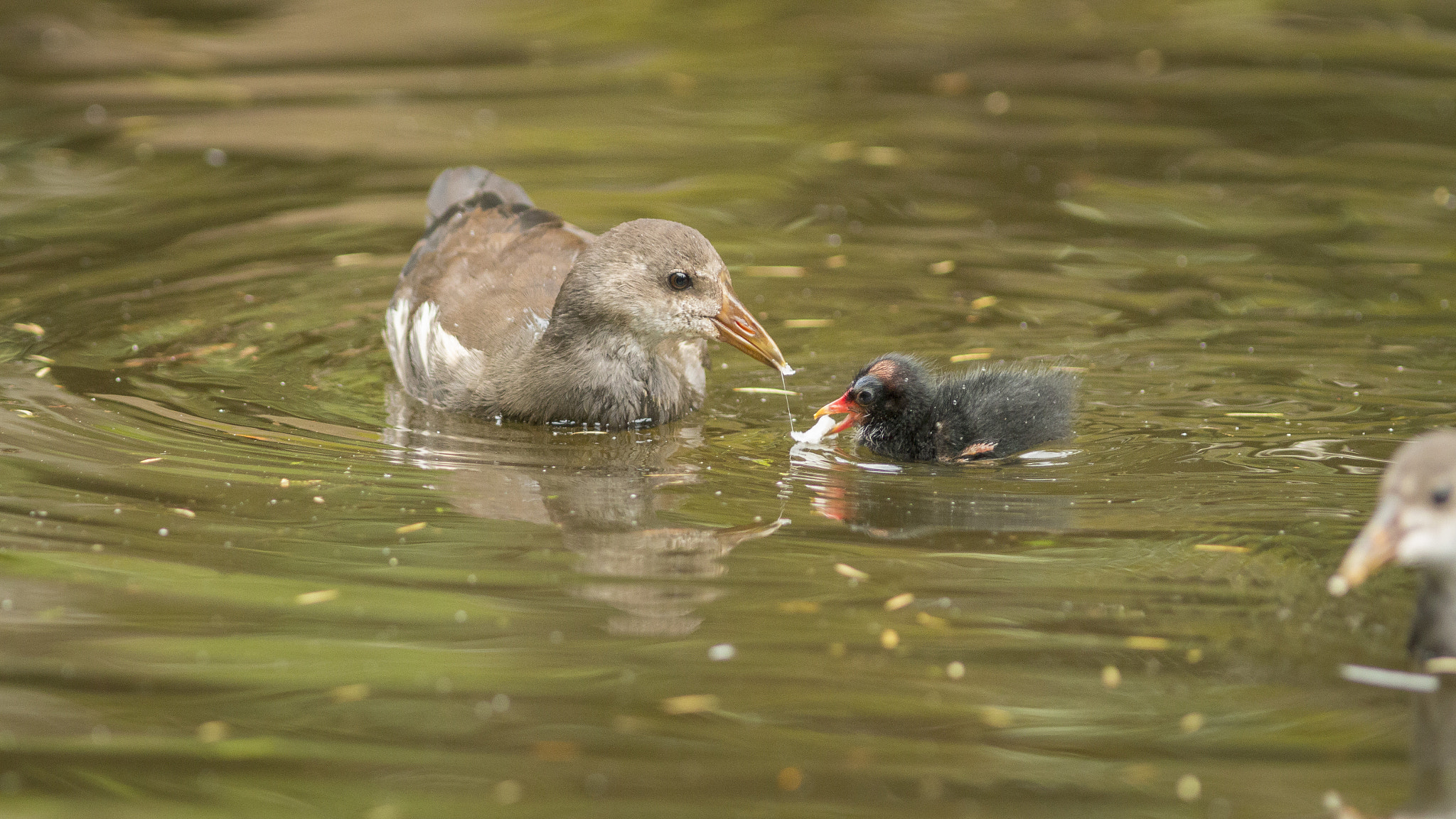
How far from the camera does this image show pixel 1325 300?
290 inches

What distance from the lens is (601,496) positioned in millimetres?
5512

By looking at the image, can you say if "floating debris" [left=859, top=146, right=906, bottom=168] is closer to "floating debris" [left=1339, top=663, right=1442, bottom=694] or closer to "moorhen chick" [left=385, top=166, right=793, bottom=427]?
"moorhen chick" [left=385, top=166, right=793, bottom=427]

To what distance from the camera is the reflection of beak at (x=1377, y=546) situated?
12.9 ft

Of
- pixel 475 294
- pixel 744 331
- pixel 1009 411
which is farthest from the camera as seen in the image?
pixel 475 294

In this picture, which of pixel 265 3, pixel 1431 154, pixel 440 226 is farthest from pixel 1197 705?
pixel 265 3

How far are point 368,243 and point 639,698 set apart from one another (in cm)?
524

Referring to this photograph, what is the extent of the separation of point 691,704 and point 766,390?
2978 millimetres

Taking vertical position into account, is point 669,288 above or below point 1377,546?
above

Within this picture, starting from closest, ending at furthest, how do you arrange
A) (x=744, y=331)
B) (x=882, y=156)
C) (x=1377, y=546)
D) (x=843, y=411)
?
(x=1377, y=546) → (x=843, y=411) → (x=744, y=331) → (x=882, y=156)

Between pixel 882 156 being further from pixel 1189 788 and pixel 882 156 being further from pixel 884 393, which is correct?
pixel 1189 788

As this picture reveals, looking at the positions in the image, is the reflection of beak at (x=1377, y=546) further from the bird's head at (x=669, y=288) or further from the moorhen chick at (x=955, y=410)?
the bird's head at (x=669, y=288)

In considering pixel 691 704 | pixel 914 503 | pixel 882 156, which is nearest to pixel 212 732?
pixel 691 704

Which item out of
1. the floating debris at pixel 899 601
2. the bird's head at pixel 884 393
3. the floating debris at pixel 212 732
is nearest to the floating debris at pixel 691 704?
the floating debris at pixel 899 601

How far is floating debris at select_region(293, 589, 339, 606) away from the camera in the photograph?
4543 mm
